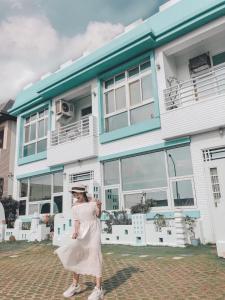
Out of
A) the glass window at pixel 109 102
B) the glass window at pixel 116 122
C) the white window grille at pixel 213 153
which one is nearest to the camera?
the white window grille at pixel 213 153

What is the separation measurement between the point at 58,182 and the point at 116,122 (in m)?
4.40

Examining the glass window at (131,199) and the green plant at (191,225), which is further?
the glass window at (131,199)

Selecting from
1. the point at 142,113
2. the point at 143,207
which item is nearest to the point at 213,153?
the point at 143,207

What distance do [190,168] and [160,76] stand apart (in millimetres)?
3851

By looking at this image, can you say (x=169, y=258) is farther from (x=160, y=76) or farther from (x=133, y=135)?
(x=160, y=76)

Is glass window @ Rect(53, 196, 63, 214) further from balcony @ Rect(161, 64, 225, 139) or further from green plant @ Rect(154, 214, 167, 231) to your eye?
balcony @ Rect(161, 64, 225, 139)

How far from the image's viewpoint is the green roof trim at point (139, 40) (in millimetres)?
9445

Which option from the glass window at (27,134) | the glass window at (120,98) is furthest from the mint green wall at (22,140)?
the glass window at (120,98)

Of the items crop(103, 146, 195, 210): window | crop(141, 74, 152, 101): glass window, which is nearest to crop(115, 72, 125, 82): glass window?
crop(141, 74, 152, 101): glass window

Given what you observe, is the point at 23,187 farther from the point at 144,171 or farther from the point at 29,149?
the point at 144,171

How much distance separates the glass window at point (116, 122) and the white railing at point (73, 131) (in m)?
0.73

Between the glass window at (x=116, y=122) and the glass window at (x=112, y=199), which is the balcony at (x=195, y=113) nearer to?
the glass window at (x=116, y=122)

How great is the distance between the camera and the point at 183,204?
8945 mm

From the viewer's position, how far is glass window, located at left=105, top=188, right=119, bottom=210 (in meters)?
Answer: 10.7
